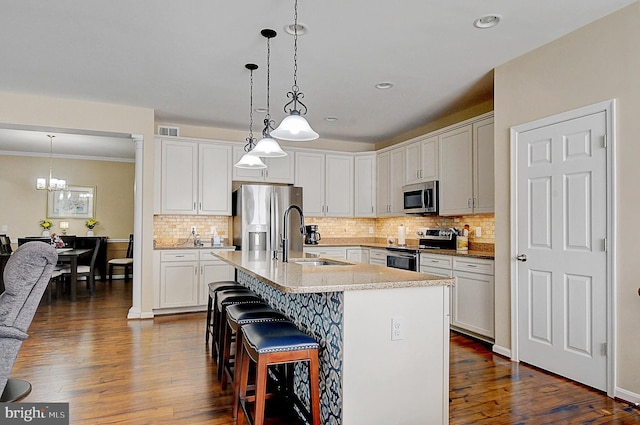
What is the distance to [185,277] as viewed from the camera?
5488 millimetres

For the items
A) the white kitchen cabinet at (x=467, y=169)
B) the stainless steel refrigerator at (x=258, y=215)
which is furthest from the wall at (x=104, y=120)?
the white kitchen cabinet at (x=467, y=169)

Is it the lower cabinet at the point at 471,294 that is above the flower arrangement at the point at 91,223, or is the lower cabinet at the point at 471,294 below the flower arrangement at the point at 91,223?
below

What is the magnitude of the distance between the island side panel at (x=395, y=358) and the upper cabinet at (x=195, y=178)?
4120mm

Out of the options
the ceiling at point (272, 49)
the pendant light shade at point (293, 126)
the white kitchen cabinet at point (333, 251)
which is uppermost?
the ceiling at point (272, 49)

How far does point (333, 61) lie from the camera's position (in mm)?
3707

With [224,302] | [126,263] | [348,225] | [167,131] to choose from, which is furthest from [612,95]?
[126,263]

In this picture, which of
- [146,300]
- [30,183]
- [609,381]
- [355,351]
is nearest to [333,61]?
[355,351]

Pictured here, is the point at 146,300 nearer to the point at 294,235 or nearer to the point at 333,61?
the point at 294,235

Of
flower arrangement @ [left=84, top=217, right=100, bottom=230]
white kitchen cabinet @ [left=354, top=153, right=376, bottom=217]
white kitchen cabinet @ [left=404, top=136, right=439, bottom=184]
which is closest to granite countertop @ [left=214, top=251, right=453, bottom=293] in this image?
white kitchen cabinet @ [left=404, top=136, right=439, bottom=184]

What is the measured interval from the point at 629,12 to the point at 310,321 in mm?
2928

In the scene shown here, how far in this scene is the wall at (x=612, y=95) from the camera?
8.95 ft

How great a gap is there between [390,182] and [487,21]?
3406 millimetres

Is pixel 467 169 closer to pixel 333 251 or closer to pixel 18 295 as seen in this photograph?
pixel 333 251

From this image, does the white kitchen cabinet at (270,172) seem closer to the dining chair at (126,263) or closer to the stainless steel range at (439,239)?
the stainless steel range at (439,239)
